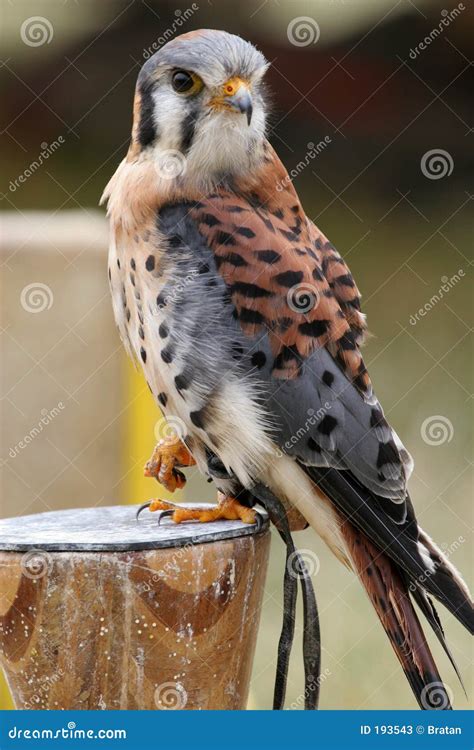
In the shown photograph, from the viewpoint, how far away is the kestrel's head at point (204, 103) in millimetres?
2576

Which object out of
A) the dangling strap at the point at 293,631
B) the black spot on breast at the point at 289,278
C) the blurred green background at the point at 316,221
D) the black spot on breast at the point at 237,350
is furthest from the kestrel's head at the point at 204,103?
the blurred green background at the point at 316,221

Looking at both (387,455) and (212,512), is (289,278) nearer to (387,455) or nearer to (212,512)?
(387,455)

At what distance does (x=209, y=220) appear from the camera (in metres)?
2.67

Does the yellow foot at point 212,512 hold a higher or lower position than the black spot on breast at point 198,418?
lower

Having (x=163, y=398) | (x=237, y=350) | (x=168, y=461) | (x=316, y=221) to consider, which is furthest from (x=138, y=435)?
(x=316, y=221)

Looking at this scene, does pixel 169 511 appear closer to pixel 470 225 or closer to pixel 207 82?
pixel 207 82

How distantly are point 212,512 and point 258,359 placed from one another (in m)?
0.41

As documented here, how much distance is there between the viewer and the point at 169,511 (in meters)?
2.67

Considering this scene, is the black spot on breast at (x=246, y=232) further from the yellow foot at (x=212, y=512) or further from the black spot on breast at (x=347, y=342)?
the yellow foot at (x=212, y=512)

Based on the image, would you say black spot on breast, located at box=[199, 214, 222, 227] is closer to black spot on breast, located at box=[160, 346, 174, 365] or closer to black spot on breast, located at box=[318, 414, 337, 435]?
black spot on breast, located at box=[160, 346, 174, 365]

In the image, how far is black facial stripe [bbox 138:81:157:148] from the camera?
274cm

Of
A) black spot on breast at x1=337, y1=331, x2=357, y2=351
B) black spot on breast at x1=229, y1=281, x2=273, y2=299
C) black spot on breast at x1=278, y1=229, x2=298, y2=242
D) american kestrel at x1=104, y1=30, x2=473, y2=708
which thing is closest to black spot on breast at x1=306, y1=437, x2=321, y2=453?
american kestrel at x1=104, y1=30, x2=473, y2=708

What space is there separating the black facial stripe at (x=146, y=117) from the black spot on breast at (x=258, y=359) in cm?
66

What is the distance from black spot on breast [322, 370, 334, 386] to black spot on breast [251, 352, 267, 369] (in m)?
0.16
